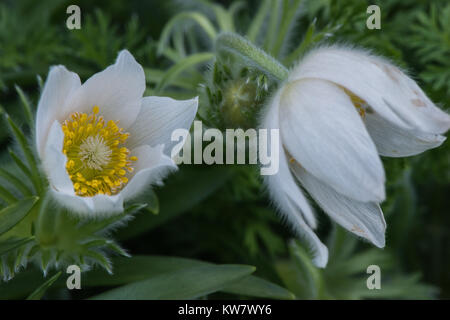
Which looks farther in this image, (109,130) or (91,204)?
(109,130)

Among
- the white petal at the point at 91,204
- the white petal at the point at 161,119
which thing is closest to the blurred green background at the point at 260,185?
the white petal at the point at 161,119

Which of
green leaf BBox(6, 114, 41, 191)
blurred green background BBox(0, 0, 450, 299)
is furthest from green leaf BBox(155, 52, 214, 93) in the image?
green leaf BBox(6, 114, 41, 191)

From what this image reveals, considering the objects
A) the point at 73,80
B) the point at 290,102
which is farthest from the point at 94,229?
the point at 290,102

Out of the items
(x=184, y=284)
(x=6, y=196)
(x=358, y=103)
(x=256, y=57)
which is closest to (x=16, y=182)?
(x=6, y=196)

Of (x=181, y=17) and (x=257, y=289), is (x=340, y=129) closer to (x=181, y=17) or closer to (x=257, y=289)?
(x=257, y=289)

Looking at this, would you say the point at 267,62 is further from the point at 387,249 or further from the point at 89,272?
the point at 387,249
